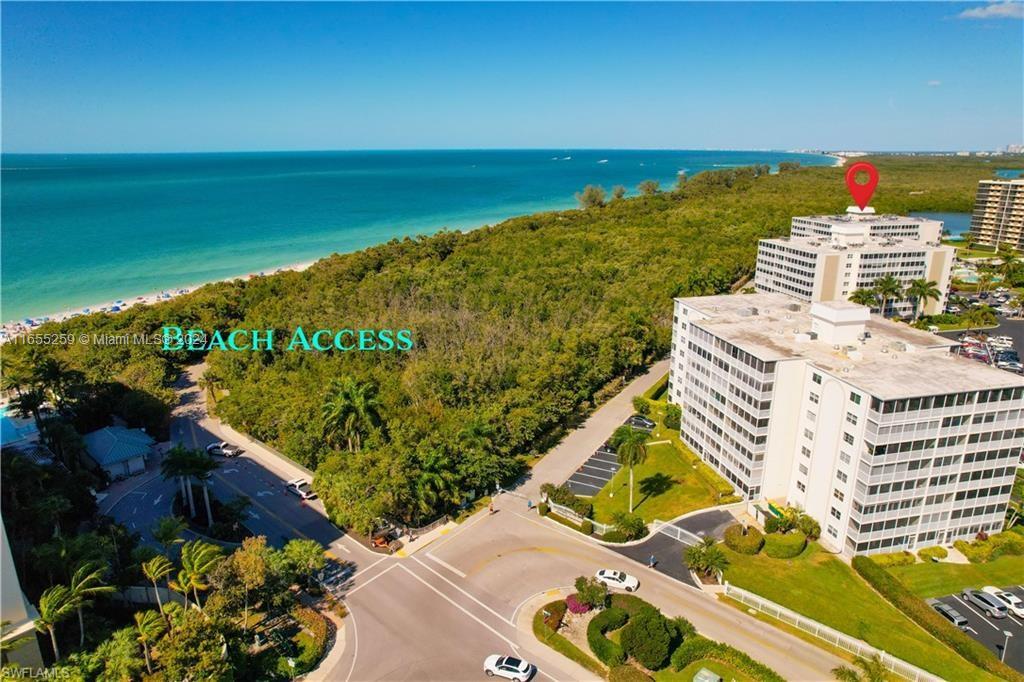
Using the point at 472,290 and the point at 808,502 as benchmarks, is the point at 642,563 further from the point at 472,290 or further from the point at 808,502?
the point at 472,290

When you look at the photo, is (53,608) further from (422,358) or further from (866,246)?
(866,246)

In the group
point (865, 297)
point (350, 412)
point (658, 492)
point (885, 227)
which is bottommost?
point (658, 492)

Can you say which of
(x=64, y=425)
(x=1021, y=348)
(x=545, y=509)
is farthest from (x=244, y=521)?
(x=1021, y=348)

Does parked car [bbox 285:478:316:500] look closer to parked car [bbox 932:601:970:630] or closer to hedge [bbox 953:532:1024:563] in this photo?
parked car [bbox 932:601:970:630]

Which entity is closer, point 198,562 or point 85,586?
point 85,586

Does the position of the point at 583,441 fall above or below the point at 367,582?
above

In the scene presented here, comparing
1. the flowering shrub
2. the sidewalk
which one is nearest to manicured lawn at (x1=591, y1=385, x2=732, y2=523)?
the sidewalk

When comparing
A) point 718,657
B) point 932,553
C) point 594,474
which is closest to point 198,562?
point 718,657

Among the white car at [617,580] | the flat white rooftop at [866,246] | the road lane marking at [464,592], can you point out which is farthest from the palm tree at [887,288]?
the road lane marking at [464,592]
